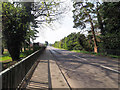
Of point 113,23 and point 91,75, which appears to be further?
point 113,23

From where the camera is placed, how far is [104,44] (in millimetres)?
18656

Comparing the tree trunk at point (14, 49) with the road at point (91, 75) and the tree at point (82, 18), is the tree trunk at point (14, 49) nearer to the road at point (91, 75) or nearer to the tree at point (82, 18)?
the road at point (91, 75)

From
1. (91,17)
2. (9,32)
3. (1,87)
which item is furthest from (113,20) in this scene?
(1,87)

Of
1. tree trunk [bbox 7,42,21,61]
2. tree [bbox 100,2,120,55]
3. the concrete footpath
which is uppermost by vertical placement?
tree [bbox 100,2,120,55]

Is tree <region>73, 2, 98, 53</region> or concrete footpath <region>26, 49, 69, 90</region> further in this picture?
tree <region>73, 2, 98, 53</region>

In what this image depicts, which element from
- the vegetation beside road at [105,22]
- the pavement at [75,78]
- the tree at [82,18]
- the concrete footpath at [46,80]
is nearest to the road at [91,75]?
the pavement at [75,78]

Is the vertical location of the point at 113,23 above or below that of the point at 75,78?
Answer: above

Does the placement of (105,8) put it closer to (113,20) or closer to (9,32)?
(113,20)

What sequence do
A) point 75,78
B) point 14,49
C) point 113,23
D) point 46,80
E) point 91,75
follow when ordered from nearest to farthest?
point 46,80 < point 75,78 < point 91,75 < point 14,49 < point 113,23

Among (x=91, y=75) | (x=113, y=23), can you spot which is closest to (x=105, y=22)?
(x=113, y=23)

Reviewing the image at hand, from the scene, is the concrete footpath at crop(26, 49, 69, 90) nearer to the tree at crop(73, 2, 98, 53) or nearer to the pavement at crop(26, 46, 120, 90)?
the pavement at crop(26, 46, 120, 90)

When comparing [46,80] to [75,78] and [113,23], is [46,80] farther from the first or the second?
[113,23]

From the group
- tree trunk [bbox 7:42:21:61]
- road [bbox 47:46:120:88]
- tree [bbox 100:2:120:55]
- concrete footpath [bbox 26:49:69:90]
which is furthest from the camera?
tree [bbox 100:2:120:55]

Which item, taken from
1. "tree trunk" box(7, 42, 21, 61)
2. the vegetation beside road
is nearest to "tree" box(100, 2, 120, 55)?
the vegetation beside road
